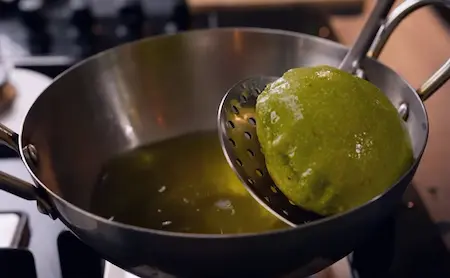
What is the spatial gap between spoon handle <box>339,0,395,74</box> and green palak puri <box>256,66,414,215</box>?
117mm

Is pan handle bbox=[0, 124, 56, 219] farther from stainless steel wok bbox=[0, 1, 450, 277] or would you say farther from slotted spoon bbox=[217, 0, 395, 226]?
slotted spoon bbox=[217, 0, 395, 226]

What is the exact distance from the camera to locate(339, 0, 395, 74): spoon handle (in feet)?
1.77

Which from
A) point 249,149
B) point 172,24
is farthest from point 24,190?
point 172,24

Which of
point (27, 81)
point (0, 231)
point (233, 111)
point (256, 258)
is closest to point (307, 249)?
point (256, 258)

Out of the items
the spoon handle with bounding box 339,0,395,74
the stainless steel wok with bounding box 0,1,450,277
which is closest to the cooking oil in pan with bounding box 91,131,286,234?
the stainless steel wok with bounding box 0,1,450,277

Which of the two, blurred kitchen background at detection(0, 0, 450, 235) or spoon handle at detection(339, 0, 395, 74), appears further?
blurred kitchen background at detection(0, 0, 450, 235)

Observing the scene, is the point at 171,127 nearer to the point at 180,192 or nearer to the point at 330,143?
the point at 180,192

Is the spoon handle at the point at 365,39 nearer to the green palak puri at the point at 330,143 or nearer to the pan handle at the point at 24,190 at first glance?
the green palak puri at the point at 330,143

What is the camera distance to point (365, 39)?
542mm

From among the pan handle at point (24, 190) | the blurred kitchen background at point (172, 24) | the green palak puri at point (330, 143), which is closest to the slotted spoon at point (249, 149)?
the green palak puri at point (330, 143)

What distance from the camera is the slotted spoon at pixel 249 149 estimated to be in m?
0.43

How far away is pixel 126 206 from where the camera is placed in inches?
20.5

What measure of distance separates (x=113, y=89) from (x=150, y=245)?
27 centimetres

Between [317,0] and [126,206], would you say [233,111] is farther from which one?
[317,0]
